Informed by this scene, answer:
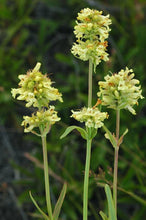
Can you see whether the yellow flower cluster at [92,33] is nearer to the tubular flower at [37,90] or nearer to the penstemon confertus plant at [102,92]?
the penstemon confertus plant at [102,92]

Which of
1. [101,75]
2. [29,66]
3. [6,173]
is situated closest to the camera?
[101,75]

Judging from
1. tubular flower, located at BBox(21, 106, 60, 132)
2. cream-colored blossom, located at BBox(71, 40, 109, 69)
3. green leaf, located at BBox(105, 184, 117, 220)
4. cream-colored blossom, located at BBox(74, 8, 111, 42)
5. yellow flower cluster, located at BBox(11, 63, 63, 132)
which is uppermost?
cream-colored blossom, located at BBox(74, 8, 111, 42)

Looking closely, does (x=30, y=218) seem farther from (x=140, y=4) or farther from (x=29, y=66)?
(x=140, y=4)

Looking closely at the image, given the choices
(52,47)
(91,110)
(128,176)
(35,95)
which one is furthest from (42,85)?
(52,47)

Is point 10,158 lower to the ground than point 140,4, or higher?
lower

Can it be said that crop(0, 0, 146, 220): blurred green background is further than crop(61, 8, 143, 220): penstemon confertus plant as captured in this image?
Yes

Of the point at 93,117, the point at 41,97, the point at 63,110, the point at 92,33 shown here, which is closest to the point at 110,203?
the point at 93,117

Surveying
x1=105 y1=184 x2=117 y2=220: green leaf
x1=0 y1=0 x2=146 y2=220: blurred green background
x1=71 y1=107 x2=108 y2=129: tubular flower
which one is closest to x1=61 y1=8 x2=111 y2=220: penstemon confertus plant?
x1=71 y1=107 x2=108 y2=129: tubular flower

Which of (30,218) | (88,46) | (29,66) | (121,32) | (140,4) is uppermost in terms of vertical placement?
(140,4)

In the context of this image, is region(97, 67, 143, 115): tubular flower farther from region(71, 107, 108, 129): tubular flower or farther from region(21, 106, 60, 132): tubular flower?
region(21, 106, 60, 132): tubular flower
